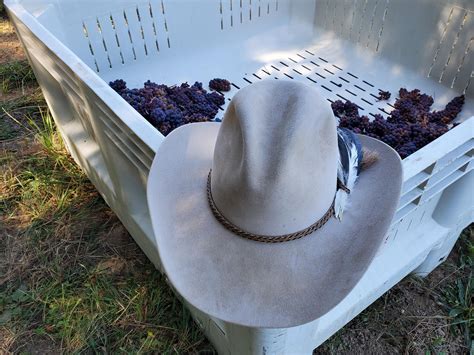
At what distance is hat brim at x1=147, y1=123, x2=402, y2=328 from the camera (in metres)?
0.64

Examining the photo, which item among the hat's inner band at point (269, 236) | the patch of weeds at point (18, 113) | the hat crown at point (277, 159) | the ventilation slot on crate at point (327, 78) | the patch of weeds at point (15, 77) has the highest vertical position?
the hat crown at point (277, 159)

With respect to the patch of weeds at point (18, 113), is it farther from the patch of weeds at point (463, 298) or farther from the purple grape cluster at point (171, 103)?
the patch of weeds at point (463, 298)

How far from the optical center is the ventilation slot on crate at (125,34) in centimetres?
171

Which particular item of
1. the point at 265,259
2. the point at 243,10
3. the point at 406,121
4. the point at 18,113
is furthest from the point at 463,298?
the point at 18,113

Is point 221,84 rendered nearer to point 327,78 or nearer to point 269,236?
point 327,78

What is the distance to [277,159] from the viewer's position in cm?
60

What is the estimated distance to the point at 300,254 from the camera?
664mm

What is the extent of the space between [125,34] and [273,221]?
1368 mm

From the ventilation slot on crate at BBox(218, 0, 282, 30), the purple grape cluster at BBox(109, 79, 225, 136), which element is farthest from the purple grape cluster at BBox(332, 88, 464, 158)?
the ventilation slot on crate at BBox(218, 0, 282, 30)

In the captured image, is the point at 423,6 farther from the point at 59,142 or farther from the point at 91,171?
the point at 59,142

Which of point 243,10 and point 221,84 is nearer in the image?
point 221,84

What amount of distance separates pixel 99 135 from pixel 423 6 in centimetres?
124

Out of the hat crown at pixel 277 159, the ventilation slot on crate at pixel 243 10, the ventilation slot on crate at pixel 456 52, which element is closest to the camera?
the hat crown at pixel 277 159

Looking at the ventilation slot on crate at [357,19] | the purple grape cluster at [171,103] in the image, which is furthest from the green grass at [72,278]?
the ventilation slot on crate at [357,19]
